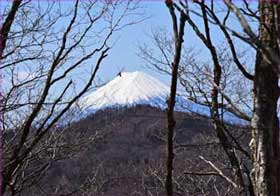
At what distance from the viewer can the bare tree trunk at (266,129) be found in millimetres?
777

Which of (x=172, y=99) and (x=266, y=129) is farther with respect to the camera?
(x=266, y=129)

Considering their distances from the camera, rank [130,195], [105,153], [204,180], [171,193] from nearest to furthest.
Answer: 1. [171,193]
2. [204,180]
3. [130,195]
4. [105,153]

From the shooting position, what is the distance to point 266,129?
2.57ft

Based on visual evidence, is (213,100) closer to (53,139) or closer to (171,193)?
(171,193)

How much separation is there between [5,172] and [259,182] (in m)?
0.43

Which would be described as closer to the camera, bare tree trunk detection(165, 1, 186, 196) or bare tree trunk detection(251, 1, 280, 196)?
bare tree trunk detection(165, 1, 186, 196)

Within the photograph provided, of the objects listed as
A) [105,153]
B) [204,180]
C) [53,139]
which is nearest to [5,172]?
[53,139]

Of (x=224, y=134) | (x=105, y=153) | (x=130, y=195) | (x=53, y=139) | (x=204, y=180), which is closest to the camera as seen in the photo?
(x=224, y=134)

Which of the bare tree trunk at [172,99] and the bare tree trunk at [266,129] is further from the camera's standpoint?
the bare tree trunk at [266,129]

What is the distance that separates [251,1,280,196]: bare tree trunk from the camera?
30.6 inches

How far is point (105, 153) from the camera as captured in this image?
847 inches

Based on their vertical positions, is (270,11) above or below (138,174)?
above

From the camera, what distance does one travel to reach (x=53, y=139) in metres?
3.95

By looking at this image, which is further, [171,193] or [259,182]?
[259,182]
